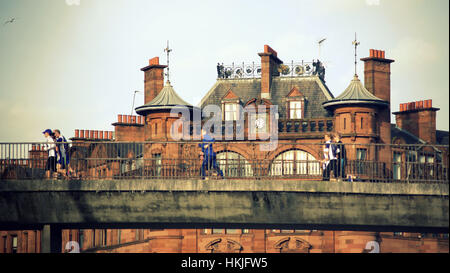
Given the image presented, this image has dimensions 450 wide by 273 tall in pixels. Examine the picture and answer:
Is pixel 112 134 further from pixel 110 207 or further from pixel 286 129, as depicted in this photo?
pixel 110 207

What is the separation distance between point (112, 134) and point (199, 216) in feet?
153

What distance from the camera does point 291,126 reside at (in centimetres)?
6022

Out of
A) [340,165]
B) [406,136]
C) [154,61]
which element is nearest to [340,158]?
[340,165]

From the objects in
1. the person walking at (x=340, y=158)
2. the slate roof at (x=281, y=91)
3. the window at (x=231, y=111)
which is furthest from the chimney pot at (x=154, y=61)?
the person walking at (x=340, y=158)

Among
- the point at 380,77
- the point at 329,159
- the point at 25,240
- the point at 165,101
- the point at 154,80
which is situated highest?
the point at 154,80

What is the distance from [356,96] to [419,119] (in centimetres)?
1073

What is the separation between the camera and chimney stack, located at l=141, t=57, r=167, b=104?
6538 cm

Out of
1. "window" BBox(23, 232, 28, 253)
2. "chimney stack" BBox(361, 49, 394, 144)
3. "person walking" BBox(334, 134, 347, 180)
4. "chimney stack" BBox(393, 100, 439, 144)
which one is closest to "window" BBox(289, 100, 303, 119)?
"chimney stack" BBox(361, 49, 394, 144)

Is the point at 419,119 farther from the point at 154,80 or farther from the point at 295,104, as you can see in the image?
the point at 154,80

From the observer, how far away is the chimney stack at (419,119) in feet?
217

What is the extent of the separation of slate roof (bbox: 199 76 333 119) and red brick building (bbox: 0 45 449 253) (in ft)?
0.25

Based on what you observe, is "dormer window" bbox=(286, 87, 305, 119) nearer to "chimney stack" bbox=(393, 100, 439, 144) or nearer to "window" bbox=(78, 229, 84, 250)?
"chimney stack" bbox=(393, 100, 439, 144)

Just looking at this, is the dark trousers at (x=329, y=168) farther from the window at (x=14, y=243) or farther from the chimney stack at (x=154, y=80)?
the window at (x=14, y=243)
